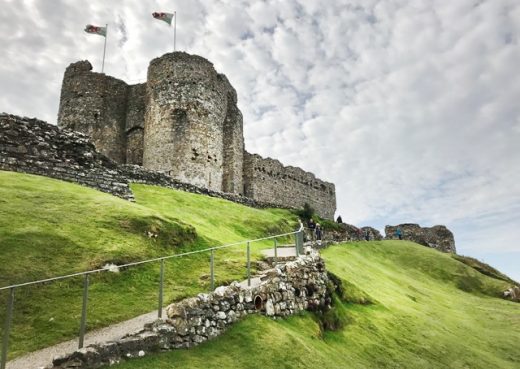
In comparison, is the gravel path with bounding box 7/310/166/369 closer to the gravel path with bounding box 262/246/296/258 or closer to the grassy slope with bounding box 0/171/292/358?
the grassy slope with bounding box 0/171/292/358

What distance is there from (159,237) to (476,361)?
13.0m

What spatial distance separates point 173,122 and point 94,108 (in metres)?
10.4

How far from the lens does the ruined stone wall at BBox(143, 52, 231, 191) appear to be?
134 feet

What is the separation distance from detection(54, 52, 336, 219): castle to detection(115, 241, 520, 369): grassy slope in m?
16.9

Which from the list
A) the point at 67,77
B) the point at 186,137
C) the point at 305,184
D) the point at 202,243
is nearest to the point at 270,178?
the point at 305,184

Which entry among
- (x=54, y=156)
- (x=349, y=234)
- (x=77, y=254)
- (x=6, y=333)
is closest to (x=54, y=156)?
(x=54, y=156)

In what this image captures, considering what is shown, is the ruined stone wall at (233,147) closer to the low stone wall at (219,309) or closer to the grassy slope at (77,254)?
the grassy slope at (77,254)

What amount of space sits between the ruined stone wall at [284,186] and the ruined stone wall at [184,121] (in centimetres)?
797

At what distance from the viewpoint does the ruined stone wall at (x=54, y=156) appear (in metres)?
18.9

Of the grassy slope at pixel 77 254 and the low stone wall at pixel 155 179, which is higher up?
Answer: the low stone wall at pixel 155 179

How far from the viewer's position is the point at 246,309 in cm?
1288

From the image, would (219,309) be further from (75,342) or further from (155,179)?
(155,179)

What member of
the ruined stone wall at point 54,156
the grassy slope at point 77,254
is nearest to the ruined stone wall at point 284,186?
the ruined stone wall at point 54,156

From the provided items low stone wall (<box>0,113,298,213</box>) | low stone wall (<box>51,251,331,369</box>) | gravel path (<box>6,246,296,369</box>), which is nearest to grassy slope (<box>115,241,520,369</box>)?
low stone wall (<box>51,251,331,369</box>)
